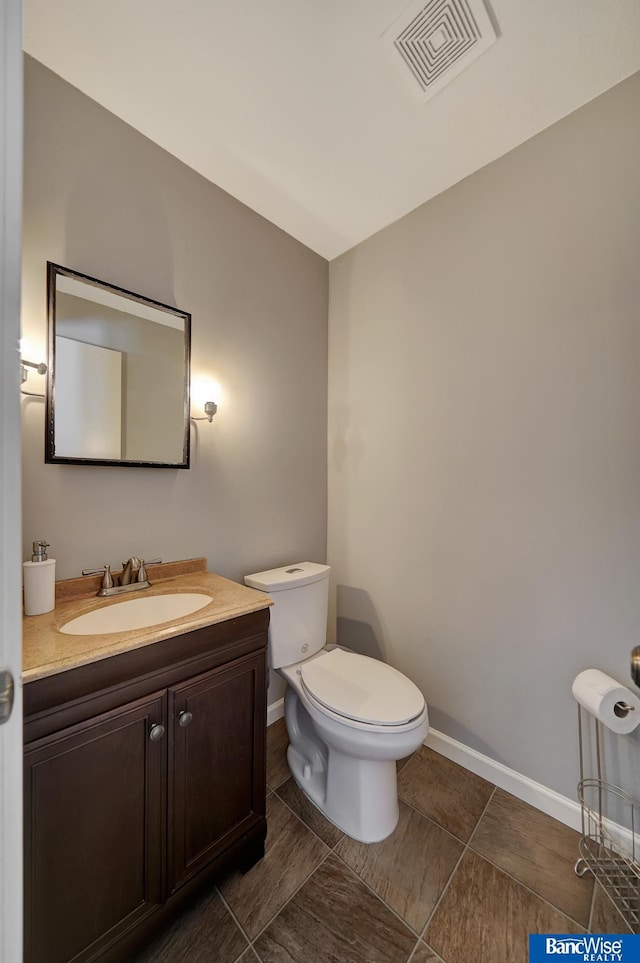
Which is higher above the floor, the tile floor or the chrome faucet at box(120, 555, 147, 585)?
the chrome faucet at box(120, 555, 147, 585)

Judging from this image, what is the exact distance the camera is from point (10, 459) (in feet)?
1.82

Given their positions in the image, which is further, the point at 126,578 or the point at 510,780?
the point at 510,780

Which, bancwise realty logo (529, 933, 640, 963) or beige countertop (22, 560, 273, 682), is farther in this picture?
bancwise realty logo (529, 933, 640, 963)

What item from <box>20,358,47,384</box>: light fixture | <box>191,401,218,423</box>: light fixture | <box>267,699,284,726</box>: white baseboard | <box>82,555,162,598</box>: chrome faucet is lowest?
<box>267,699,284,726</box>: white baseboard

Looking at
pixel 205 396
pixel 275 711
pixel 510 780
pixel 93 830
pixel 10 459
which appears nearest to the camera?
pixel 10 459

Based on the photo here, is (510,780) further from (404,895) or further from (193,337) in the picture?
(193,337)

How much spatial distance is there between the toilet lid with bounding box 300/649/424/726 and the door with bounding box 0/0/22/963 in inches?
35.0

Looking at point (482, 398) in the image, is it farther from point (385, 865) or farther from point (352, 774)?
point (385, 865)

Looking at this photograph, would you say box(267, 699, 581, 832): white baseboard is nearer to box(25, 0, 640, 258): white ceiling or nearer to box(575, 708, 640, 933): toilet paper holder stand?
box(575, 708, 640, 933): toilet paper holder stand

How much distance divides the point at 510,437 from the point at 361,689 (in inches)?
46.1

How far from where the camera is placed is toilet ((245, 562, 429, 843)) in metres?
1.20

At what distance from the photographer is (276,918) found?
1033 mm

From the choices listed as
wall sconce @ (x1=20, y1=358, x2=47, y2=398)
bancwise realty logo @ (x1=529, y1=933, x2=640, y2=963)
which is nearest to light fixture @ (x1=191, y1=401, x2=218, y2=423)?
wall sconce @ (x1=20, y1=358, x2=47, y2=398)

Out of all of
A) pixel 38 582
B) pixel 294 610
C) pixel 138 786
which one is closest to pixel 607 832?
pixel 294 610
